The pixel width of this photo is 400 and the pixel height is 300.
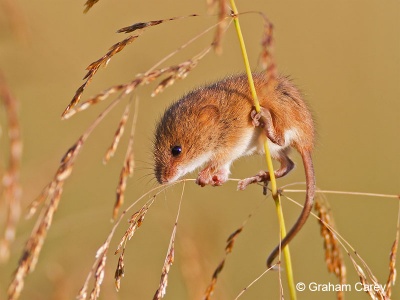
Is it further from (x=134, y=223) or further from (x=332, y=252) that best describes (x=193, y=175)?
(x=134, y=223)

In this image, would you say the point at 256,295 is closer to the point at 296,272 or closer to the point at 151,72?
the point at 296,272

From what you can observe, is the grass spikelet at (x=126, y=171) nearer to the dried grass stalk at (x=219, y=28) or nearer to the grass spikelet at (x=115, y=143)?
the grass spikelet at (x=115, y=143)

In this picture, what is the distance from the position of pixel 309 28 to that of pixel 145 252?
717 cm

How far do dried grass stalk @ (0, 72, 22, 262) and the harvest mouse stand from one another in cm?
166

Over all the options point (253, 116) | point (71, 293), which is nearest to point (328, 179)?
point (253, 116)

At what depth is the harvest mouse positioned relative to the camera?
3080mm

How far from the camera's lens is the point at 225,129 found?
3.31 m

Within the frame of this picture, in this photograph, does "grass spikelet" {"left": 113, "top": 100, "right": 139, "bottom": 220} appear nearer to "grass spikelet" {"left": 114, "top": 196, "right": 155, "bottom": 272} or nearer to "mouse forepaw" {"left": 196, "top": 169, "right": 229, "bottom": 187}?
"grass spikelet" {"left": 114, "top": 196, "right": 155, "bottom": 272}

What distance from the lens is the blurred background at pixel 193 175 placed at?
2707mm

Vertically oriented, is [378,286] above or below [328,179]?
above

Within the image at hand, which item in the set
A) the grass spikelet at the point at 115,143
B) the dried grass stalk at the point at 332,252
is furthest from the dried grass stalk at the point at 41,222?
the dried grass stalk at the point at 332,252

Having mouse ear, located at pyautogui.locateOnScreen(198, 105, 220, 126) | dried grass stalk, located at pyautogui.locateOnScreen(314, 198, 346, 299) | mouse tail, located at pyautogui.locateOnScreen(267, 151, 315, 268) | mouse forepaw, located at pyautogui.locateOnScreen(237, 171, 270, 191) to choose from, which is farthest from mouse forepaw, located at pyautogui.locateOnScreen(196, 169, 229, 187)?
dried grass stalk, located at pyautogui.locateOnScreen(314, 198, 346, 299)

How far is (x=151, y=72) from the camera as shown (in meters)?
1.72

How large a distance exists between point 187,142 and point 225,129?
20 centimetres
